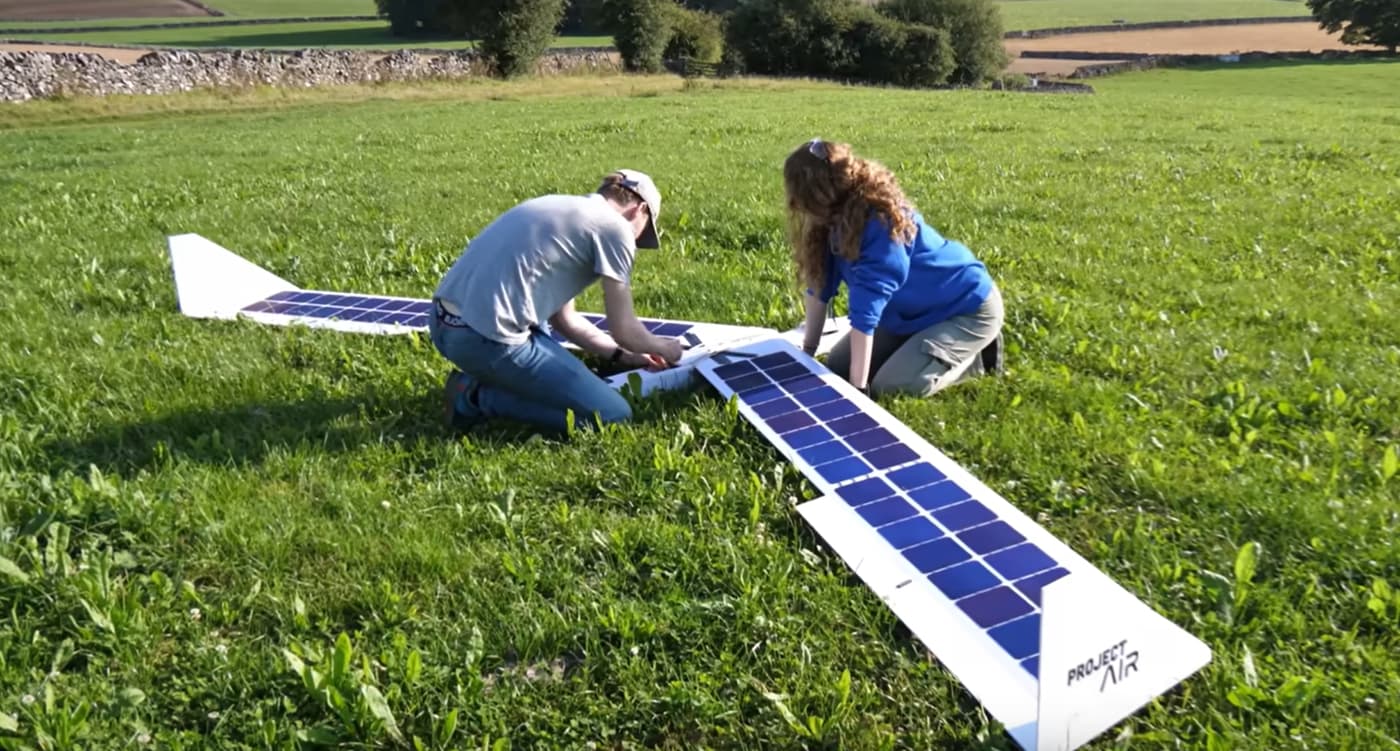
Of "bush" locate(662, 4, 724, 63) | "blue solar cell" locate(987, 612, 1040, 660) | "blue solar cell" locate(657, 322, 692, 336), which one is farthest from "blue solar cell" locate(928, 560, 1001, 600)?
"bush" locate(662, 4, 724, 63)

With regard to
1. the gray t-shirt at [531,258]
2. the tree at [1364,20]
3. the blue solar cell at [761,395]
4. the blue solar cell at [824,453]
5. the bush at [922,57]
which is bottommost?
the blue solar cell at [824,453]

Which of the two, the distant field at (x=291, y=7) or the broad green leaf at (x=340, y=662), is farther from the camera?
the distant field at (x=291, y=7)

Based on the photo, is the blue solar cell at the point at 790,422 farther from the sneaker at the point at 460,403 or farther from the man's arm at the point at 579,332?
the sneaker at the point at 460,403

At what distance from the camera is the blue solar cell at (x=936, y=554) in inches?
147

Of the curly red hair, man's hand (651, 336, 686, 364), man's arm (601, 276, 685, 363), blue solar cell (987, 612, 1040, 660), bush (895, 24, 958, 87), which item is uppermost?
bush (895, 24, 958, 87)

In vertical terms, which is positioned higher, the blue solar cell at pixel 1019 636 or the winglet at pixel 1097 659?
the winglet at pixel 1097 659

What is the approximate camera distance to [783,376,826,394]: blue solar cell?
5297mm

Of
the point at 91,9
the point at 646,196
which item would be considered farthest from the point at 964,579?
the point at 91,9

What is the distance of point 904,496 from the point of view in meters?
4.23

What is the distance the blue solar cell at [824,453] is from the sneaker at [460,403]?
183 cm

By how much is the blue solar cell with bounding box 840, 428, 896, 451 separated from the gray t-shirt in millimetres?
1460

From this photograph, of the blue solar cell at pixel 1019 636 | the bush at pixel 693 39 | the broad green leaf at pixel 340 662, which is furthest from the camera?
the bush at pixel 693 39

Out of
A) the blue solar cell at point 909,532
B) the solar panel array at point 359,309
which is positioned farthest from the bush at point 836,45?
the blue solar cell at point 909,532

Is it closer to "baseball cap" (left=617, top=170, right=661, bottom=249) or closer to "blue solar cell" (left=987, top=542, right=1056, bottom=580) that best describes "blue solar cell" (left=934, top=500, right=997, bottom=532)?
"blue solar cell" (left=987, top=542, right=1056, bottom=580)
